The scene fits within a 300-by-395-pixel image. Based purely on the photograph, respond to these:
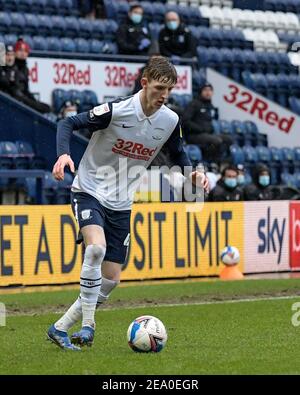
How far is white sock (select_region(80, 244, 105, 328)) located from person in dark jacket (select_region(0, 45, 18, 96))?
→ 1048cm

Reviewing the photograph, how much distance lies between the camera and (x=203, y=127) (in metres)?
20.9

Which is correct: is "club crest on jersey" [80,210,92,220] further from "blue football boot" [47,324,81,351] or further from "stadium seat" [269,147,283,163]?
"stadium seat" [269,147,283,163]

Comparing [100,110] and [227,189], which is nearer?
[100,110]

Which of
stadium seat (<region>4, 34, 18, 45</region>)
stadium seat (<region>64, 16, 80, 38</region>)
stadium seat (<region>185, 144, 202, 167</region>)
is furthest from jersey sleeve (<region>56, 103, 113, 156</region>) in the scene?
stadium seat (<region>64, 16, 80, 38</region>)

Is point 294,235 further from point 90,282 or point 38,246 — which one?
point 90,282

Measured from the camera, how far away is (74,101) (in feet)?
65.5

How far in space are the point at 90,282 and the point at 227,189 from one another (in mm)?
10567

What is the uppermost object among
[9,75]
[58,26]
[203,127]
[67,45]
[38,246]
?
[58,26]

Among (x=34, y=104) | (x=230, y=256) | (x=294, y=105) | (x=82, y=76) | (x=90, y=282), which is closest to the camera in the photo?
(x=90, y=282)

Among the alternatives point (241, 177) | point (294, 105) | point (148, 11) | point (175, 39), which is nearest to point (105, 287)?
point (241, 177)

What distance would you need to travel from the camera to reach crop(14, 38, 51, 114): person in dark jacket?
733 inches

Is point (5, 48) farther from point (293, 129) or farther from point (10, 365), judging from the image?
point (10, 365)

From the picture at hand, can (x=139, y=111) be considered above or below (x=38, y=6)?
below

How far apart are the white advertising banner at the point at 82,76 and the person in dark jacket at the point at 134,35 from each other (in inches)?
17.3
